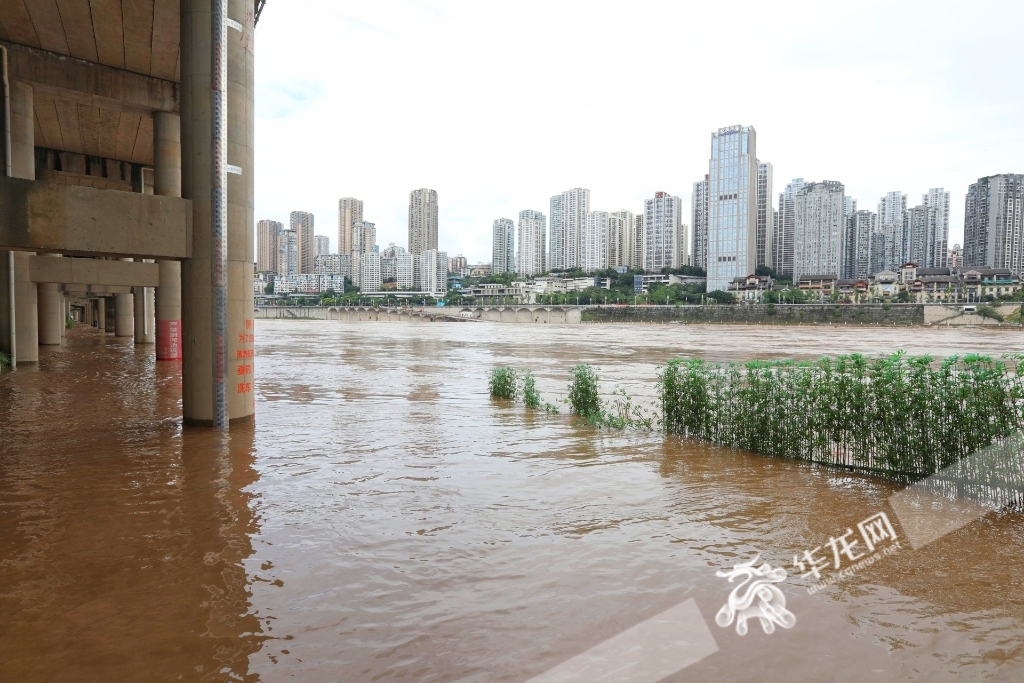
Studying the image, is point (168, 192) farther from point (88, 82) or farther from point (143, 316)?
point (143, 316)

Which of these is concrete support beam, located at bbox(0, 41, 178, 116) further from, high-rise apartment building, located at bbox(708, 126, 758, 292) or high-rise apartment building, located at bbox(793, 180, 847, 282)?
high-rise apartment building, located at bbox(793, 180, 847, 282)

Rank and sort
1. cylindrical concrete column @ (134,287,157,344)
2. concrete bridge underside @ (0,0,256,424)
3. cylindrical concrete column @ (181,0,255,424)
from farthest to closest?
1. cylindrical concrete column @ (134,287,157,344)
2. cylindrical concrete column @ (181,0,255,424)
3. concrete bridge underside @ (0,0,256,424)

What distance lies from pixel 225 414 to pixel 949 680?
11.7 metres

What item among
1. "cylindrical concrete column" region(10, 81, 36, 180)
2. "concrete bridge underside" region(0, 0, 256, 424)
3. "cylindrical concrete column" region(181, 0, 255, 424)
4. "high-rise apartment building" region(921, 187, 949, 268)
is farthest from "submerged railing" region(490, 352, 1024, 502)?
"high-rise apartment building" region(921, 187, 949, 268)

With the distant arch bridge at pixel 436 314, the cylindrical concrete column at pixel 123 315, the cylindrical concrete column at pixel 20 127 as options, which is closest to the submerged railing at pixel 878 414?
the cylindrical concrete column at pixel 20 127

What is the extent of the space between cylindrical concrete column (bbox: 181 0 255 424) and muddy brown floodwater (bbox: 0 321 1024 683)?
51.4 inches

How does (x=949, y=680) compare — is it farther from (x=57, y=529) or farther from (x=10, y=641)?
(x=57, y=529)

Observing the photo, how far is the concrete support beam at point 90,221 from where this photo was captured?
10.3 metres

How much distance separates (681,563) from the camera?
20.1ft

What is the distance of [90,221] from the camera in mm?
10812

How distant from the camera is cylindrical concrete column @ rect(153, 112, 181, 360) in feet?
82.3

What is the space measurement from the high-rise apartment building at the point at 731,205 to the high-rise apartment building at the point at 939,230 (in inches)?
1929

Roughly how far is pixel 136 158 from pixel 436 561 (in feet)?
116

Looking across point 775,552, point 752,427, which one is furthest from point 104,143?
point 775,552
